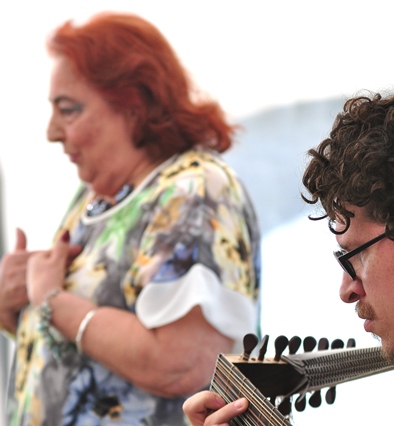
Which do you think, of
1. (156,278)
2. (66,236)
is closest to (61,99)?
(66,236)

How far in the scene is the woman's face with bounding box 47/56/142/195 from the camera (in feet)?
7.00

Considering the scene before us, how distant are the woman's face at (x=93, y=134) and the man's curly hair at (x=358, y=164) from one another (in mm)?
889

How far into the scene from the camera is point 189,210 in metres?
1.92

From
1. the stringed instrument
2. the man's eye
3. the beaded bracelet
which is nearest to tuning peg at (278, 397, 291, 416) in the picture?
the stringed instrument

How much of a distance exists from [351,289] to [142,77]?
1072 mm

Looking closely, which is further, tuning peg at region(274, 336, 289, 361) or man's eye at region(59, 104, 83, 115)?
man's eye at region(59, 104, 83, 115)

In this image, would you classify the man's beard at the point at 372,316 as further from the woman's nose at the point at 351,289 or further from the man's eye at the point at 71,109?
the man's eye at the point at 71,109

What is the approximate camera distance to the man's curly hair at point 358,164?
3.89 feet

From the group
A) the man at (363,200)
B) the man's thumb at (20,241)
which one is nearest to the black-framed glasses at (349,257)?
the man at (363,200)

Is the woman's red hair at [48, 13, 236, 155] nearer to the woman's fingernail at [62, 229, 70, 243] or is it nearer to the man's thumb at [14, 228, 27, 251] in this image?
the woman's fingernail at [62, 229, 70, 243]

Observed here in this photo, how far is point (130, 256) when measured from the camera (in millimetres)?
1938

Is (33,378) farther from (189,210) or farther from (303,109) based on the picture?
(303,109)

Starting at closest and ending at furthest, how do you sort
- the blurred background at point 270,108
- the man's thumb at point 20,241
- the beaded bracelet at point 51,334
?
the beaded bracelet at point 51,334
the man's thumb at point 20,241
the blurred background at point 270,108

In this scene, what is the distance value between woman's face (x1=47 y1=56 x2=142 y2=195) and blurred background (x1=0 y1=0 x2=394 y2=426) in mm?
823
